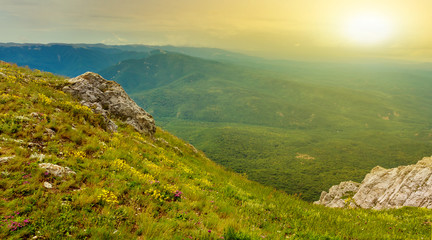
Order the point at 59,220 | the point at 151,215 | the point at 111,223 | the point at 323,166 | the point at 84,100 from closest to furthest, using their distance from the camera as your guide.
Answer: the point at 59,220, the point at 111,223, the point at 151,215, the point at 84,100, the point at 323,166

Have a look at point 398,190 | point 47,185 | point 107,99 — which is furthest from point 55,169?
point 398,190

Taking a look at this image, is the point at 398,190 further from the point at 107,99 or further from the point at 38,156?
the point at 107,99

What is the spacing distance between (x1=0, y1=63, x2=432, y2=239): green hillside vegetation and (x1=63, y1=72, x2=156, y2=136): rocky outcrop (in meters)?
7.31

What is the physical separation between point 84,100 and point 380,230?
25.5 meters

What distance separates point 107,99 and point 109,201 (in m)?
19.9

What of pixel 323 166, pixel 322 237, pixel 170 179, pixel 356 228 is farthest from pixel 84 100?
pixel 323 166

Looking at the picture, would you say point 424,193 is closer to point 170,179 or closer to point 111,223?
point 170,179

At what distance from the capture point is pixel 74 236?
5500 millimetres

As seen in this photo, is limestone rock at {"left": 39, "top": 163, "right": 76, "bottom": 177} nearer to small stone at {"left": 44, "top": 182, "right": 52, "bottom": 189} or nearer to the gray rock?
the gray rock

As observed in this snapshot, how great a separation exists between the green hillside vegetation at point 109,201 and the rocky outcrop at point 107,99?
7307mm

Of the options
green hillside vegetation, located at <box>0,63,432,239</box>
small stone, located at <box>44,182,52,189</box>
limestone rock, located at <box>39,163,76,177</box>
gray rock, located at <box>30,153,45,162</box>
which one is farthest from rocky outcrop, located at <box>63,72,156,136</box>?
small stone, located at <box>44,182,52,189</box>

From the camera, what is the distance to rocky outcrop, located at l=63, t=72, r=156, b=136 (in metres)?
21.2

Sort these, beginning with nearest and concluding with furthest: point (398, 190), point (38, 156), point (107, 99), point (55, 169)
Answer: point (55, 169) < point (38, 156) < point (107, 99) < point (398, 190)

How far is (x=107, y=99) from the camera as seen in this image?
23844 millimetres
